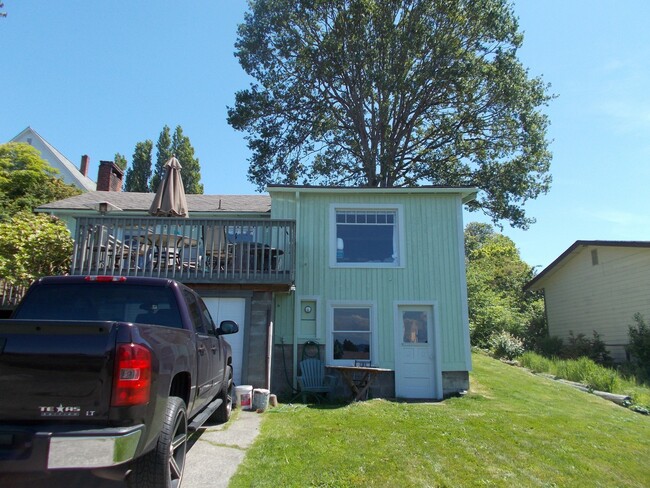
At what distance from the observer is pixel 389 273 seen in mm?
11656

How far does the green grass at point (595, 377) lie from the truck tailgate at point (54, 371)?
12.0 metres

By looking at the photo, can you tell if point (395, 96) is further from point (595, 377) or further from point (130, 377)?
point (130, 377)

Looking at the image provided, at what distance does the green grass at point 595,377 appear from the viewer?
11.8 meters

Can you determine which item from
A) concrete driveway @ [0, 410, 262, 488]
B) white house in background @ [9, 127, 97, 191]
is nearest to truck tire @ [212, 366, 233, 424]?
concrete driveway @ [0, 410, 262, 488]

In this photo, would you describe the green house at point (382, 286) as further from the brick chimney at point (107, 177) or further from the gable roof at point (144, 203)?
the brick chimney at point (107, 177)

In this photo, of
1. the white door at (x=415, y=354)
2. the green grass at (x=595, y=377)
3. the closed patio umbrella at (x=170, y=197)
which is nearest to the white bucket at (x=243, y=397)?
the white door at (x=415, y=354)

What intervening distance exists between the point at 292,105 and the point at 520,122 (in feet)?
31.5

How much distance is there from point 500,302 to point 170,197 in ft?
62.3

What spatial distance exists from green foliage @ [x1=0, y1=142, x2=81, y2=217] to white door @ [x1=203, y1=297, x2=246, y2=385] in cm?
1345

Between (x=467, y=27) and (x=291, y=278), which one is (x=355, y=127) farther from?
(x=291, y=278)

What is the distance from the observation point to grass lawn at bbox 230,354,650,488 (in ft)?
16.1

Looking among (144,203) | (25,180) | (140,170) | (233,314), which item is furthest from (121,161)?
(233,314)

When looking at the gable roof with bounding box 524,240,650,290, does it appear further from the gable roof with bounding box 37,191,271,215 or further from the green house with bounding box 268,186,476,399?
the gable roof with bounding box 37,191,271,215

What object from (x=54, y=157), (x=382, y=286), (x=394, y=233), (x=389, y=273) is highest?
(x=54, y=157)
